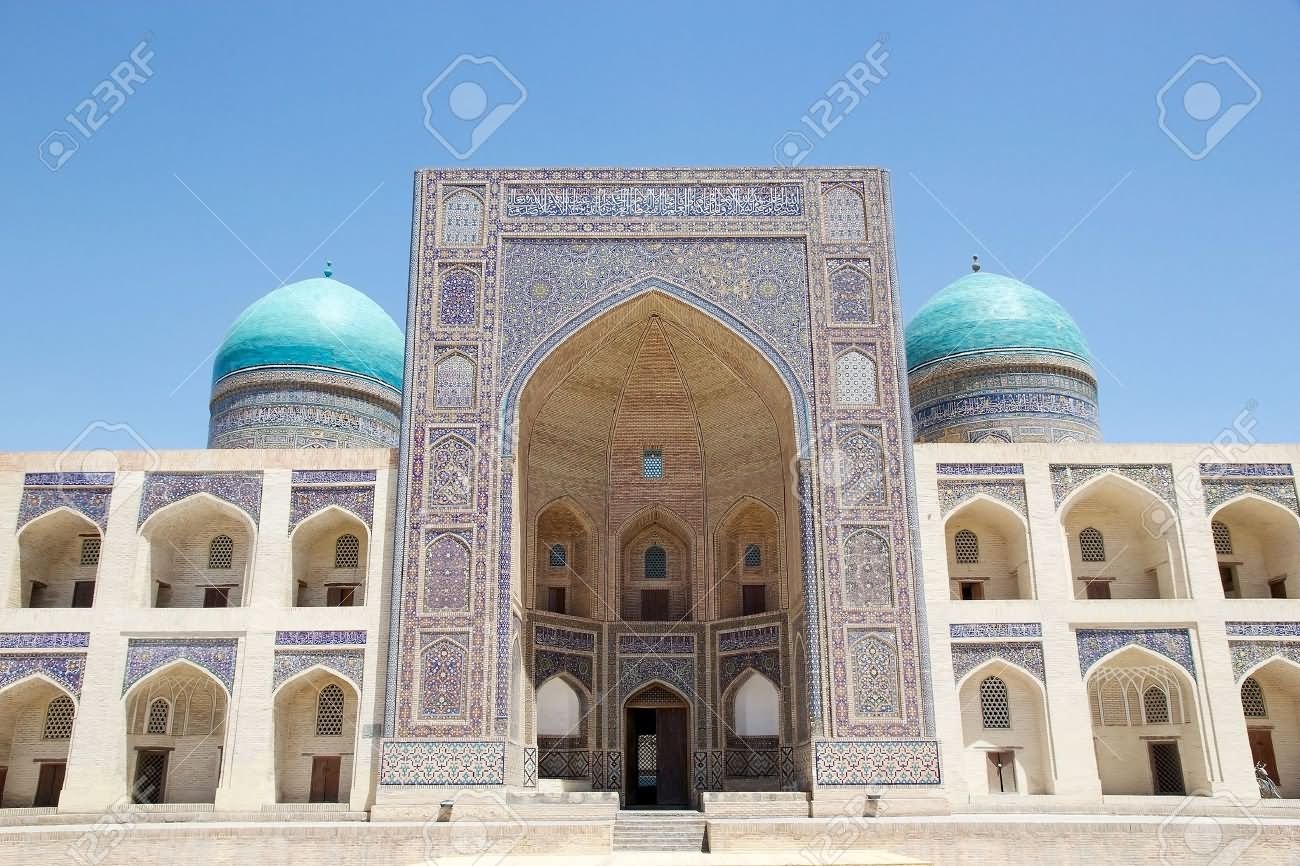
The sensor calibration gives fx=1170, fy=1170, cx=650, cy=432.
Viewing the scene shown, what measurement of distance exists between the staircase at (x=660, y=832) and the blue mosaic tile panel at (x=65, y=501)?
650cm

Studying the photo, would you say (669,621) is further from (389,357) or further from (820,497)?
(389,357)

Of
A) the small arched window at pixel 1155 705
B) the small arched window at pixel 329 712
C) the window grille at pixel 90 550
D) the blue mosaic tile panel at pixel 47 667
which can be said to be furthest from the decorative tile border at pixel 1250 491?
the window grille at pixel 90 550

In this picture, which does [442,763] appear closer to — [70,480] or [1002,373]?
[70,480]

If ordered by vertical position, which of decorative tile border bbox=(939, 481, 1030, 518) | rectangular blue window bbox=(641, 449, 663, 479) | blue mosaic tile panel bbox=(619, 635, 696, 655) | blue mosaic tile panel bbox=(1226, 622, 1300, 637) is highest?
rectangular blue window bbox=(641, 449, 663, 479)

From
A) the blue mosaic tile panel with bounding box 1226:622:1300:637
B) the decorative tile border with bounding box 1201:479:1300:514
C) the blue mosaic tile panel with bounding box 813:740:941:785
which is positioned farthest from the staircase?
the decorative tile border with bounding box 1201:479:1300:514

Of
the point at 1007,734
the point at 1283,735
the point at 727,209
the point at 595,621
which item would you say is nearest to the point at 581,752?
the point at 595,621

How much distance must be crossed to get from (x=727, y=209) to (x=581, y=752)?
21.1ft

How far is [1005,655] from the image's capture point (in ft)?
39.7

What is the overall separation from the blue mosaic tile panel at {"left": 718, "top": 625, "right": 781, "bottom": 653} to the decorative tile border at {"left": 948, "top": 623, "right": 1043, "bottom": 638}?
7.36ft

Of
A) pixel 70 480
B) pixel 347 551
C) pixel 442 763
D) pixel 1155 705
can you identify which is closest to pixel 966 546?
pixel 1155 705

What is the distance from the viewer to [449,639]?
11.7 m

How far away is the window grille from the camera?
43.7 ft

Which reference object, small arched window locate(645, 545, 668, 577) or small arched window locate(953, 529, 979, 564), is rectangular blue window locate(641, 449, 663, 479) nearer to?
small arched window locate(645, 545, 668, 577)

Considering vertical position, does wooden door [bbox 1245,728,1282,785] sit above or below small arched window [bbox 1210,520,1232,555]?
below
